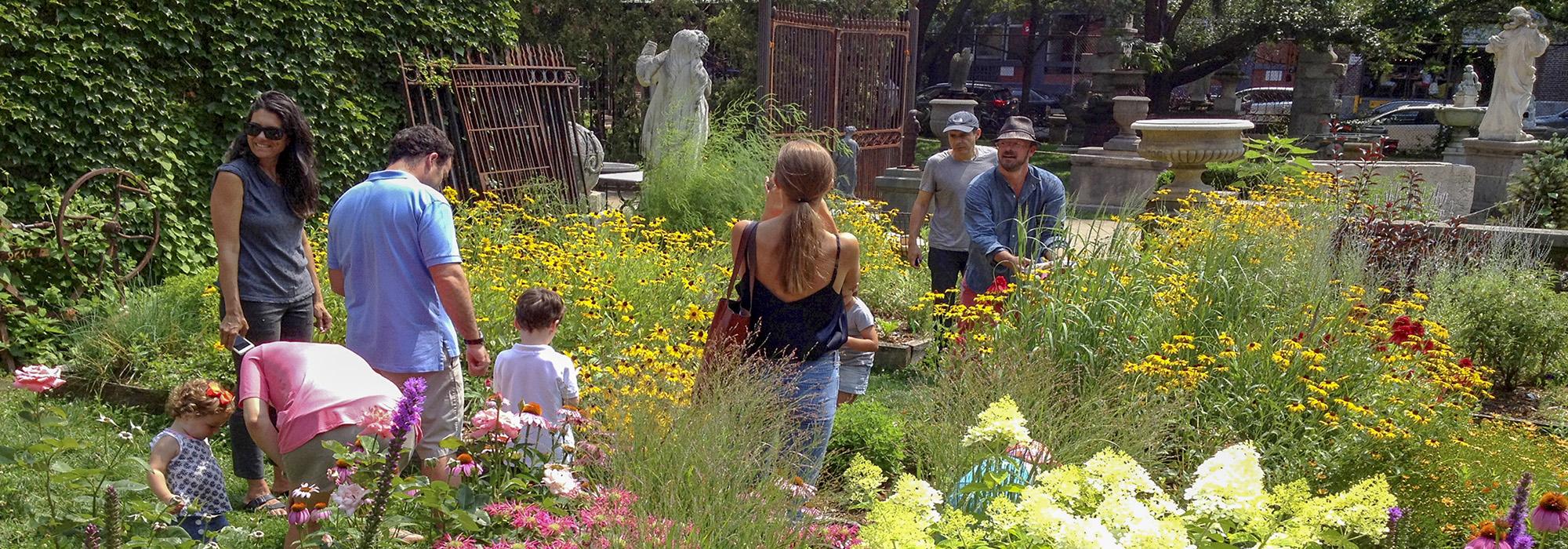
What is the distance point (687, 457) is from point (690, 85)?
301 inches

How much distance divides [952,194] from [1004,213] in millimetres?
635

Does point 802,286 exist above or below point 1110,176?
above

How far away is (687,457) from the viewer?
9.54 ft

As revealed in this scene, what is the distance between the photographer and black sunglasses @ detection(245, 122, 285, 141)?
3930 millimetres

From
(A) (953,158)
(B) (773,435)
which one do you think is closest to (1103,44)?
(A) (953,158)

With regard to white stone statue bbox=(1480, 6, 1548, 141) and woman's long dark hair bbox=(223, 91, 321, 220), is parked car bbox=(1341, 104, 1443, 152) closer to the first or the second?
white stone statue bbox=(1480, 6, 1548, 141)

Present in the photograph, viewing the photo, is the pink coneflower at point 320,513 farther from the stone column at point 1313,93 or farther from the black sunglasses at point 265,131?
the stone column at point 1313,93

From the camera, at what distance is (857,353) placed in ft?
14.8

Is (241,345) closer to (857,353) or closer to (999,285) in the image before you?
(857,353)

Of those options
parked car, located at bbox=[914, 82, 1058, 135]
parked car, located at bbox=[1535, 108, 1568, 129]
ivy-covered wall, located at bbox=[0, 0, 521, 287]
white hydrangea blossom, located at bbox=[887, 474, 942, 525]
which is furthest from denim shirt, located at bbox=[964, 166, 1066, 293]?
parked car, located at bbox=[1535, 108, 1568, 129]

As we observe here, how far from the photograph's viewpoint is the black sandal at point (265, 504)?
4129 millimetres

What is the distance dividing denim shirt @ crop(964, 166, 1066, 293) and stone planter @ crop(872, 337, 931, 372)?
114 cm

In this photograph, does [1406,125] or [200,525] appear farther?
[1406,125]

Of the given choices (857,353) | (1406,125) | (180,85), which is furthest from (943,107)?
(1406,125)
